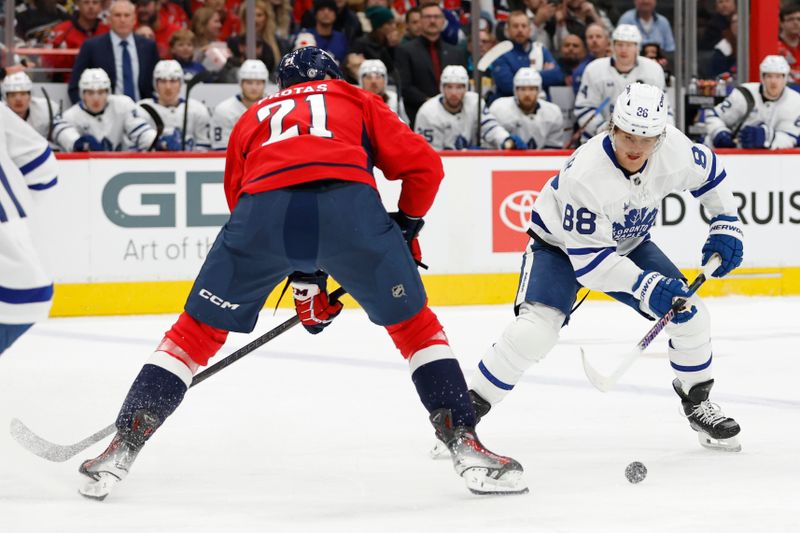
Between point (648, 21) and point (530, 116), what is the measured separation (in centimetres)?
140

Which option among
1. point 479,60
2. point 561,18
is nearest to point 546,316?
point 479,60

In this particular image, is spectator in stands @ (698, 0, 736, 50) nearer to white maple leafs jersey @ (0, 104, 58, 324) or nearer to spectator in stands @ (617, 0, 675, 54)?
spectator in stands @ (617, 0, 675, 54)

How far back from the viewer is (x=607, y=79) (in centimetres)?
827

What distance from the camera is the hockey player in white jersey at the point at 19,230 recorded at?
269 cm

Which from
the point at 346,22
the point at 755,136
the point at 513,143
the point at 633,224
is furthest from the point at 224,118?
the point at 633,224

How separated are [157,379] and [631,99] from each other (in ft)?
4.34

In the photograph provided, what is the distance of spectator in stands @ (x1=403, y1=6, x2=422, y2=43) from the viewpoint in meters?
8.53

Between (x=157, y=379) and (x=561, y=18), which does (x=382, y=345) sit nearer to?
(x=157, y=379)

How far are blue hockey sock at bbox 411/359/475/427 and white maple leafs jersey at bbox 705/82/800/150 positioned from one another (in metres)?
5.55

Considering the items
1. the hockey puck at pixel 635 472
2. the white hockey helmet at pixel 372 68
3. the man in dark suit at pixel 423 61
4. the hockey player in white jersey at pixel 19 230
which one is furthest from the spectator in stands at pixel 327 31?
the hockey player in white jersey at pixel 19 230

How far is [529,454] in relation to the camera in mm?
3551

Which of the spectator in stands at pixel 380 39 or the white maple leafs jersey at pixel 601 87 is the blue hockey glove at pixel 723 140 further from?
the spectator in stands at pixel 380 39

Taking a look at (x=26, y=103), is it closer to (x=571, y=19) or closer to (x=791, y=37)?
(x=571, y=19)

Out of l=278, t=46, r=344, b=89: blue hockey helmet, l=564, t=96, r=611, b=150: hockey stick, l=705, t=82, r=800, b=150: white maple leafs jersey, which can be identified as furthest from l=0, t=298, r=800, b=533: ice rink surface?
l=705, t=82, r=800, b=150: white maple leafs jersey
